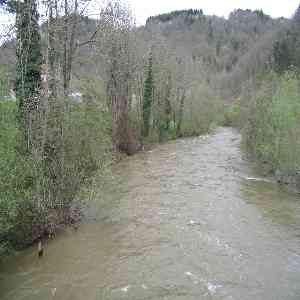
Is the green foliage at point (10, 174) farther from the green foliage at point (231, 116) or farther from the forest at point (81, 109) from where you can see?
the green foliage at point (231, 116)

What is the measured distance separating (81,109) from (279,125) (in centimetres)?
1615

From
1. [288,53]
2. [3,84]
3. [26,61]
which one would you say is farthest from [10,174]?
[288,53]

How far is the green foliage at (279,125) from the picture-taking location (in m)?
27.3

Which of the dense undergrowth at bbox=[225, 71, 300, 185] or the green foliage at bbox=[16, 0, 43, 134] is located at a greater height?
the green foliage at bbox=[16, 0, 43, 134]

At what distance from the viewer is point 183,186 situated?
2552cm

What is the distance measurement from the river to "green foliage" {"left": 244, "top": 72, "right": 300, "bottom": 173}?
121 inches

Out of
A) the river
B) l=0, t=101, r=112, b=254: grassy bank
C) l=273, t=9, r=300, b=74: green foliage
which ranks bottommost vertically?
the river

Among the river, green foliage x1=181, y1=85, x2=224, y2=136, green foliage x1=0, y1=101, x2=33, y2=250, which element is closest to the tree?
green foliage x1=0, y1=101, x2=33, y2=250

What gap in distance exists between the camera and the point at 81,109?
19500mm

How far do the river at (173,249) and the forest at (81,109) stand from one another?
1.65 meters

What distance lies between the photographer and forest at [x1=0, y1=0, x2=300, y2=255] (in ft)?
49.5

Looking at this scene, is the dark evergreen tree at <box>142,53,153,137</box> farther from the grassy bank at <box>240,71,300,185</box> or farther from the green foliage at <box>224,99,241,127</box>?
the green foliage at <box>224,99,241,127</box>

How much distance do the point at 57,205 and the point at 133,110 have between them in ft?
100

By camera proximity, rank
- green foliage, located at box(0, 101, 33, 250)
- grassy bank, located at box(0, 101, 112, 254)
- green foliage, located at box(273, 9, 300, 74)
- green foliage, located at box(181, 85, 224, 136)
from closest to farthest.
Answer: green foliage, located at box(0, 101, 33, 250), grassy bank, located at box(0, 101, 112, 254), green foliage, located at box(181, 85, 224, 136), green foliage, located at box(273, 9, 300, 74)
